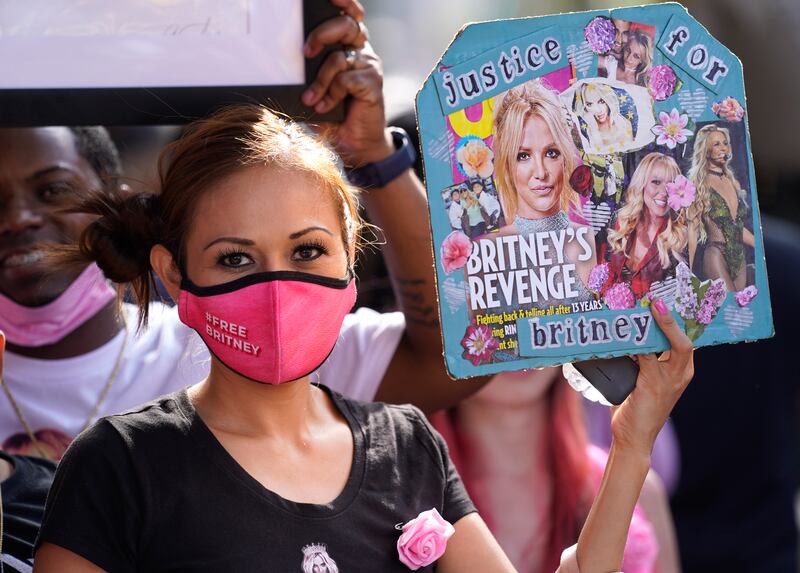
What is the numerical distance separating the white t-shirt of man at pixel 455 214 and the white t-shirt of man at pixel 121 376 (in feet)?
2.60

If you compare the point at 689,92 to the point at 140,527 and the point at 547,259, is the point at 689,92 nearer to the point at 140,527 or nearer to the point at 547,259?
the point at 547,259

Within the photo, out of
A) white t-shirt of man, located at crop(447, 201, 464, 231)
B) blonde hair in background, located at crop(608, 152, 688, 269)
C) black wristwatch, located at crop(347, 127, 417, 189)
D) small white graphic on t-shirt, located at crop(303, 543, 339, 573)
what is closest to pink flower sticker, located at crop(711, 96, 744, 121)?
blonde hair in background, located at crop(608, 152, 688, 269)

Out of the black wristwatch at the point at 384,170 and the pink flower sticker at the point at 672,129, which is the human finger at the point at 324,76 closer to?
the black wristwatch at the point at 384,170

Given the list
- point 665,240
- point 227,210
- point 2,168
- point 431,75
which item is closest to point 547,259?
point 665,240

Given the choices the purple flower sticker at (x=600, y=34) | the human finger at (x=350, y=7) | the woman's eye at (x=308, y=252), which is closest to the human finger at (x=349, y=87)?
the human finger at (x=350, y=7)

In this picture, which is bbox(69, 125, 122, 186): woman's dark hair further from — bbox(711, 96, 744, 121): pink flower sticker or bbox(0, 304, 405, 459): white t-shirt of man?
bbox(711, 96, 744, 121): pink flower sticker

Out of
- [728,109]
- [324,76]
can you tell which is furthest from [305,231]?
[728,109]

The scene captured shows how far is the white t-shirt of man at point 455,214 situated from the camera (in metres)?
2.13

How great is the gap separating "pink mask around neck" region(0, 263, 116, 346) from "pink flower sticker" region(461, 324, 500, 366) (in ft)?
3.60

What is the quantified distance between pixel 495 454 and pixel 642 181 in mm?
1661

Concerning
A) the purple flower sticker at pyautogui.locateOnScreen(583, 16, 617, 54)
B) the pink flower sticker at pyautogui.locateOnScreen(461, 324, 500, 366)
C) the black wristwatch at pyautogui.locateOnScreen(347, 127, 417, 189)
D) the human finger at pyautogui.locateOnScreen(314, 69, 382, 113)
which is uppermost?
the human finger at pyautogui.locateOnScreen(314, 69, 382, 113)

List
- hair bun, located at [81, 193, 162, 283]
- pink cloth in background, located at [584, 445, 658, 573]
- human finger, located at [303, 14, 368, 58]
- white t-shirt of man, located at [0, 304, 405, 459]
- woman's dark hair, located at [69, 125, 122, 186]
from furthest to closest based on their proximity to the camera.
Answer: pink cloth in background, located at [584, 445, 658, 573] → woman's dark hair, located at [69, 125, 122, 186] → white t-shirt of man, located at [0, 304, 405, 459] → human finger, located at [303, 14, 368, 58] → hair bun, located at [81, 193, 162, 283]

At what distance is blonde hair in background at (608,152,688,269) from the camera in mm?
2211

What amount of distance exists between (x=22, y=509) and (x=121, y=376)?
0.62m
